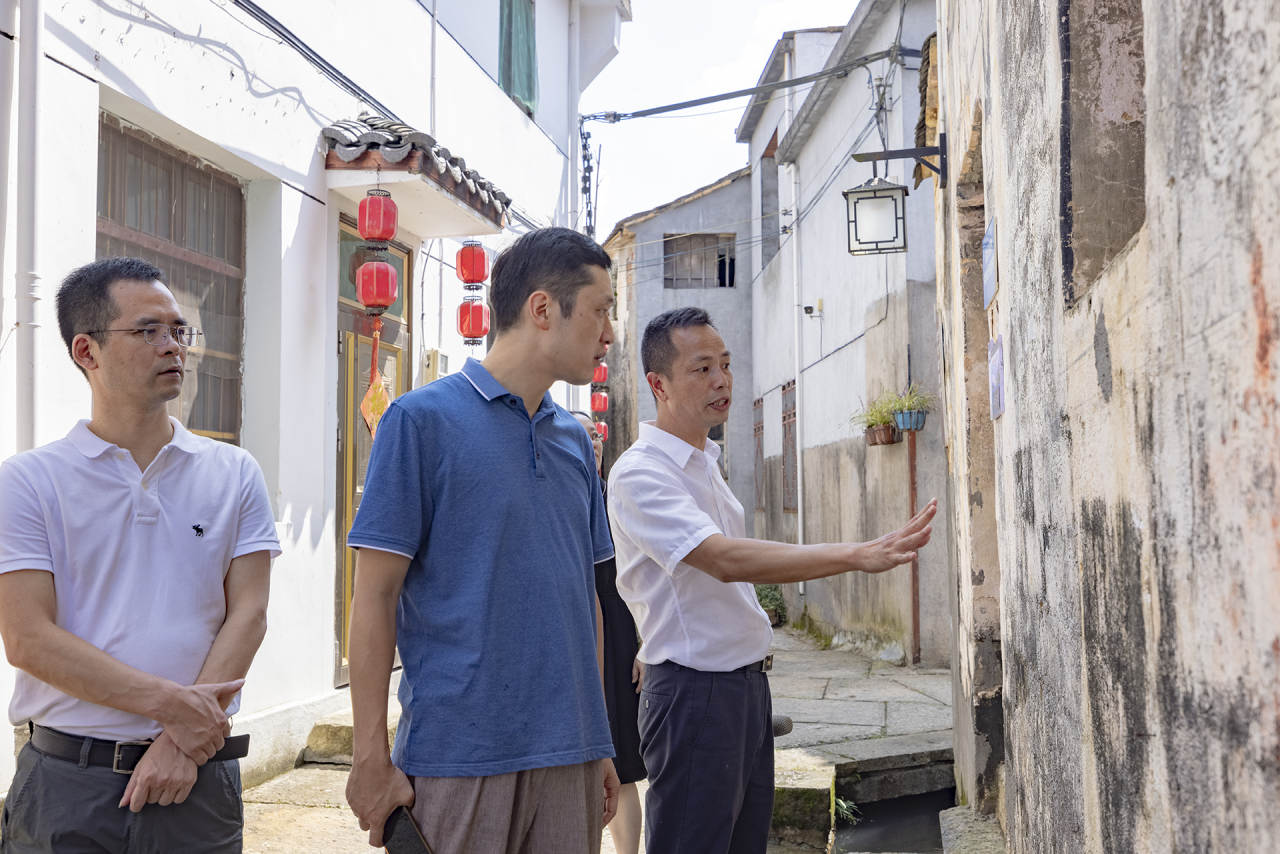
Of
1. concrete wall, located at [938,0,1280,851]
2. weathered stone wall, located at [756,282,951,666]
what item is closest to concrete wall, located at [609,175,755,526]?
weathered stone wall, located at [756,282,951,666]

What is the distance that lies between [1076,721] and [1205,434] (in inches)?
44.9

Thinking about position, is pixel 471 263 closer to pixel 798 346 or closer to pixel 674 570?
pixel 674 570

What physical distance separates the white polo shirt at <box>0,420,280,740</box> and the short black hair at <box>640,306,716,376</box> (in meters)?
1.32

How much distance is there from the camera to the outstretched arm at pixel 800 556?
2660 mm

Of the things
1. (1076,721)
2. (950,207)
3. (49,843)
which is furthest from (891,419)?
(49,843)

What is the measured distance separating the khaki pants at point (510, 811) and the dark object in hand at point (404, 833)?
3 cm

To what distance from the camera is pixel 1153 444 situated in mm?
1648

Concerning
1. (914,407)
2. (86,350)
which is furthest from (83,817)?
(914,407)

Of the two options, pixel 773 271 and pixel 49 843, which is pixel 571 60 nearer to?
pixel 773 271

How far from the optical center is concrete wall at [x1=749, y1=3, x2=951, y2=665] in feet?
32.1

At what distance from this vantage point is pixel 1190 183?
1425 millimetres

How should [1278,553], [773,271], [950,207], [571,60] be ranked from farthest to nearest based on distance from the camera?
1. [773,271]
2. [571,60]
3. [950,207]
4. [1278,553]

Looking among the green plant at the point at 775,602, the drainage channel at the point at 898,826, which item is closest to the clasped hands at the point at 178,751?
the drainage channel at the point at 898,826

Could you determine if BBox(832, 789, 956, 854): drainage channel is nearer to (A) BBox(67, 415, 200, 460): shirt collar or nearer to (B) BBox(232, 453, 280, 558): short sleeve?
(B) BBox(232, 453, 280, 558): short sleeve
